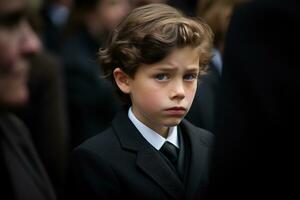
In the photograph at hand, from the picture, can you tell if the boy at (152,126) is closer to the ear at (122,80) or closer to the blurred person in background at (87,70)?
the ear at (122,80)

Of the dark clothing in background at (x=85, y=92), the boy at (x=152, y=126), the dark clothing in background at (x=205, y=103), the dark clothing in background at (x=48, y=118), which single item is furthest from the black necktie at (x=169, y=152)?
the dark clothing in background at (x=85, y=92)

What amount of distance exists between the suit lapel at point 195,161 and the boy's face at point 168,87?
0.46ft

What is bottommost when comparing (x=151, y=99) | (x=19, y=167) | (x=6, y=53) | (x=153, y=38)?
(x=19, y=167)

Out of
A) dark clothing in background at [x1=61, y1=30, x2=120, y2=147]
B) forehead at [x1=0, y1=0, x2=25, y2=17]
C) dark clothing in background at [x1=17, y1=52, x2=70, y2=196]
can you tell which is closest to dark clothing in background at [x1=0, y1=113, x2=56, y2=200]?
forehead at [x1=0, y1=0, x2=25, y2=17]

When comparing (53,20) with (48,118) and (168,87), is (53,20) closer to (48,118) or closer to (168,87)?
(48,118)

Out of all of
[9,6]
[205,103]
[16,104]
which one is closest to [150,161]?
[16,104]

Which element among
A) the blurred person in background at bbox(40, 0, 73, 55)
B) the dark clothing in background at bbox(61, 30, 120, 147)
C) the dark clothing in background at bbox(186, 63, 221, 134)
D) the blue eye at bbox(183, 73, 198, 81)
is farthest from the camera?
the blurred person in background at bbox(40, 0, 73, 55)

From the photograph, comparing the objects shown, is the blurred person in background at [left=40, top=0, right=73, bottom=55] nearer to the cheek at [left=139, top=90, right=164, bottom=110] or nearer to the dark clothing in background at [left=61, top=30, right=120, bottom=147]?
the dark clothing in background at [left=61, top=30, right=120, bottom=147]

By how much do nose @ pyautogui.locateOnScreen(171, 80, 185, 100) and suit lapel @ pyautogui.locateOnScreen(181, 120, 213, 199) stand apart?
23 cm

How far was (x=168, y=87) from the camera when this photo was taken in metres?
3.03

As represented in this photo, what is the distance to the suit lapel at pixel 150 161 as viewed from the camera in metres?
2.99

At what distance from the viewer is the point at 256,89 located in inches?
85.7

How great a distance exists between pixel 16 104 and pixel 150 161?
586mm

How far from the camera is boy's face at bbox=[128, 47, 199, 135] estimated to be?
3.03 m
